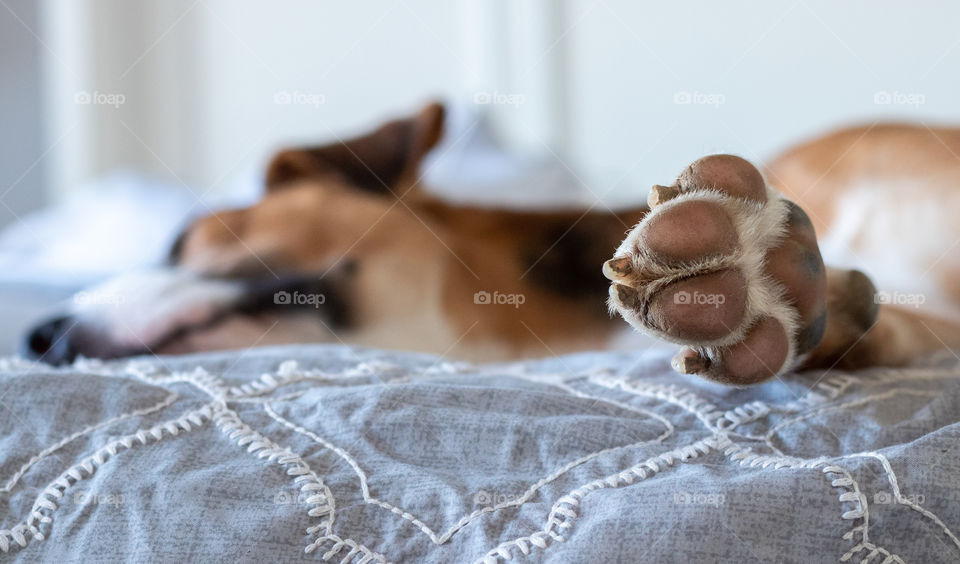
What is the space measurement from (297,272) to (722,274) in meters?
0.65

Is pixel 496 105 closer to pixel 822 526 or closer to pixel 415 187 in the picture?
pixel 415 187

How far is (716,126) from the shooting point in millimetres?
1853

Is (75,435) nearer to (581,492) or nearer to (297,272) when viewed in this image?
(581,492)

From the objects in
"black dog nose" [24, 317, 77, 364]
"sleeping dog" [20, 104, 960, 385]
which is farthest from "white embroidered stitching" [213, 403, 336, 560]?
"black dog nose" [24, 317, 77, 364]

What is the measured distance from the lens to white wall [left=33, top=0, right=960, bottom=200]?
5.57ft

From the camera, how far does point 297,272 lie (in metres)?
1.06

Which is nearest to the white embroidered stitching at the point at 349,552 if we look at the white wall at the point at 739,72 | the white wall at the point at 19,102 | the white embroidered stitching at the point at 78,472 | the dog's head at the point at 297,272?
the white embroidered stitching at the point at 78,472

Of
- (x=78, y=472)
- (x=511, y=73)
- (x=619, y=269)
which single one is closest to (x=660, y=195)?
(x=619, y=269)

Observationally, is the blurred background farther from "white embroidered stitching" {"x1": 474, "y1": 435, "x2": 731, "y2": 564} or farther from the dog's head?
"white embroidered stitching" {"x1": 474, "y1": 435, "x2": 731, "y2": 564}

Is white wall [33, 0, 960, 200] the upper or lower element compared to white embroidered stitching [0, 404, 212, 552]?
upper

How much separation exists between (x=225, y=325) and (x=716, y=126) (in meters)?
1.24

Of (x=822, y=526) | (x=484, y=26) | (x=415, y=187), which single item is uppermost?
Answer: (x=484, y=26)

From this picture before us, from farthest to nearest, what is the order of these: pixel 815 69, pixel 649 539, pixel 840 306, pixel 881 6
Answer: pixel 815 69, pixel 881 6, pixel 840 306, pixel 649 539

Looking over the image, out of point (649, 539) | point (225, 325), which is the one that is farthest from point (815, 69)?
point (649, 539)
